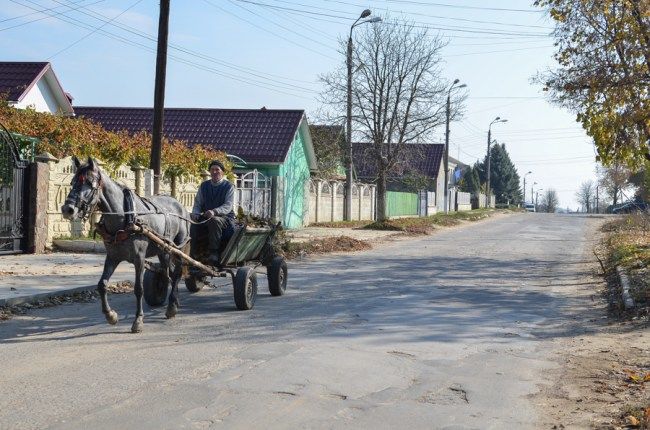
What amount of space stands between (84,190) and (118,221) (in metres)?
0.59

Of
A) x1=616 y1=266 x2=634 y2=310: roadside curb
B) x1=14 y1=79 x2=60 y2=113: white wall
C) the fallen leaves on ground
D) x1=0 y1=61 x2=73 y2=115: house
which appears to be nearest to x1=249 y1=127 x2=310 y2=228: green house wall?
the fallen leaves on ground

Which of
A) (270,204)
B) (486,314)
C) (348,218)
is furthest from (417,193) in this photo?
(486,314)

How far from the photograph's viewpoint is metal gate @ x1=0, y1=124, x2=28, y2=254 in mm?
A: 16250

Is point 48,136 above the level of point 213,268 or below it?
above

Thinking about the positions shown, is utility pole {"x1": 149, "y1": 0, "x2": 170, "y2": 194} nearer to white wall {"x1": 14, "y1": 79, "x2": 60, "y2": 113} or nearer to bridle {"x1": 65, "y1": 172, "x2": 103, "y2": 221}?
bridle {"x1": 65, "y1": 172, "x2": 103, "y2": 221}

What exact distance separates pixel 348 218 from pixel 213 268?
28071mm

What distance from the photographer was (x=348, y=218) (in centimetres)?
3856

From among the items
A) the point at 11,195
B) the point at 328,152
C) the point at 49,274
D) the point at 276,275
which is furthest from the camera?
→ the point at 328,152

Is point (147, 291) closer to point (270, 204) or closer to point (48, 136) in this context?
Answer: point (48, 136)

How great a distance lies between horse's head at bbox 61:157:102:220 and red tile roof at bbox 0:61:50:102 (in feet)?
81.3

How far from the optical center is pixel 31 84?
31797mm

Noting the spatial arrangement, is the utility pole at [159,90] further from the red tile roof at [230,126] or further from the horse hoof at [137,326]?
the red tile roof at [230,126]

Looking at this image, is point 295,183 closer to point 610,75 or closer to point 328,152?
point 328,152

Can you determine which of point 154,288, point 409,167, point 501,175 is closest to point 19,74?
point 409,167
